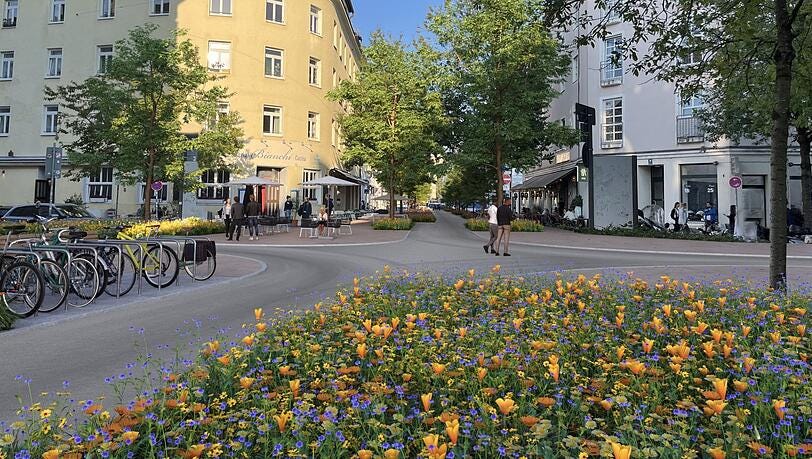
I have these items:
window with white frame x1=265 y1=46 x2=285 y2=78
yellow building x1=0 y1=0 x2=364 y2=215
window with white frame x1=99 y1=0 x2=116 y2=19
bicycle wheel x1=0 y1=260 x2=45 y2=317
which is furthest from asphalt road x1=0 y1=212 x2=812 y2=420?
window with white frame x1=99 y1=0 x2=116 y2=19

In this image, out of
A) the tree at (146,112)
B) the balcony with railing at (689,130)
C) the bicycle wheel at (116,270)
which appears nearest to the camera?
the bicycle wheel at (116,270)

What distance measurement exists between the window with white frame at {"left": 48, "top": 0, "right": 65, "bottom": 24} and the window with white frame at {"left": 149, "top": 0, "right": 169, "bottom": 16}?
7540 mm

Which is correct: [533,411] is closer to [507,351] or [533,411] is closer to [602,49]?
[507,351]

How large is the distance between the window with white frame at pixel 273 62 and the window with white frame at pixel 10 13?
20.4 metres

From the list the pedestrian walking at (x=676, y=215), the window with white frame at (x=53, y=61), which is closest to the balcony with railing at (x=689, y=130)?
the pedestrian walking at (x=676, y=215)

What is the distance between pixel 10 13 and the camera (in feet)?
122

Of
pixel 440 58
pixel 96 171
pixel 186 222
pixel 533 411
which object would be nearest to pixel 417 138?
pixel 440 58

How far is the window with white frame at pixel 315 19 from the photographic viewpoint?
116 feet

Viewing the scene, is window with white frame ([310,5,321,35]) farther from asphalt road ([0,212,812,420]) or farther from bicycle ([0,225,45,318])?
bicycle ([0,225,45,318])

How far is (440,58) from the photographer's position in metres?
29.3

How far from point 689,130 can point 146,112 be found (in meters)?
30.5

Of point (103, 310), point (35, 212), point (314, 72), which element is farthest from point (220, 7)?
point (103, 310)

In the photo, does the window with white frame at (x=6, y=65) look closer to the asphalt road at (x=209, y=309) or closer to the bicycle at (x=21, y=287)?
the asphalt road at (x=209, y=309)

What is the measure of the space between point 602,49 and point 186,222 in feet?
90.8
